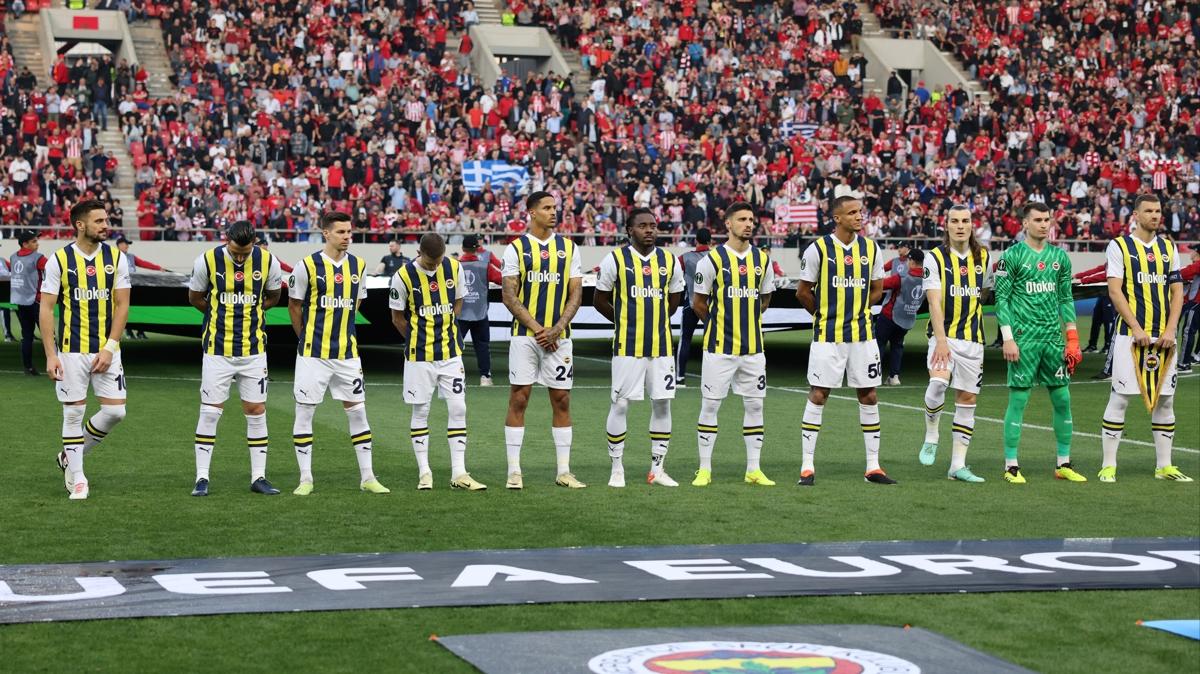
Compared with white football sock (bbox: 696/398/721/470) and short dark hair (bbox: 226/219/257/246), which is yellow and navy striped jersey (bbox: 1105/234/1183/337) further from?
short dark hair (bbox: 226/219/257/246)

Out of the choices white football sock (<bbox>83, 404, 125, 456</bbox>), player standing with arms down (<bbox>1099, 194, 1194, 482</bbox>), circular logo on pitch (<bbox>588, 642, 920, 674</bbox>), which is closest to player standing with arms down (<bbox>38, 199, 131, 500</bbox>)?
white football sock (<bbox>83, 404, 125, 456</bbox>)

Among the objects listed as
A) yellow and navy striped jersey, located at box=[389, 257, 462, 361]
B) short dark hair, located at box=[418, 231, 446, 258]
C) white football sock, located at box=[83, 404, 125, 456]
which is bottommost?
white football sock, located at box=[83, 404, 125, 456]

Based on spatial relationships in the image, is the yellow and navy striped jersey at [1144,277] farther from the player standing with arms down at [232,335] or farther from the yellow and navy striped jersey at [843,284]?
the player standing with arms down at [232,335]

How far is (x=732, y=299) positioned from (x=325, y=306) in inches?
104

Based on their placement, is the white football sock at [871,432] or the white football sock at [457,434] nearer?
the white football sock at [457,434]

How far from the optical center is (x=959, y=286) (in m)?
10.9

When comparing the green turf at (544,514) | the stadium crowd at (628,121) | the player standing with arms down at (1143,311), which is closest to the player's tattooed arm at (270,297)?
the green turf at (544,514)

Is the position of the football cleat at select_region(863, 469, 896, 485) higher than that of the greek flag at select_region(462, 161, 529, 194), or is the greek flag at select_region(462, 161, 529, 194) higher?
the greek flag at select_region(462, 161, 529, 194)

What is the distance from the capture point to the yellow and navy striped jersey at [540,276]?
1024 centimetres

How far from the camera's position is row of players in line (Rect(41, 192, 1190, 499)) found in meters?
9.79

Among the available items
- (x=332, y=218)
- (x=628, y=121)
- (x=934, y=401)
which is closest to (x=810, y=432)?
(x=934, y=401)

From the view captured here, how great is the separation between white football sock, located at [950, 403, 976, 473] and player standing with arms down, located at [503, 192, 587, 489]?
8.54ft

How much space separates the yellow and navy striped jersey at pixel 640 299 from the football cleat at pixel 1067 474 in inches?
112

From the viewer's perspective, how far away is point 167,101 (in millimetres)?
32656
